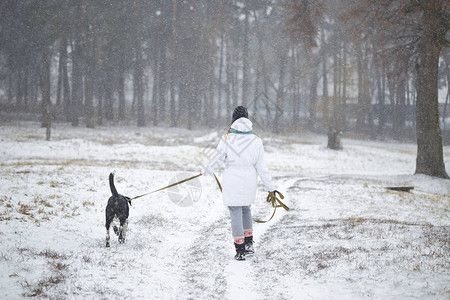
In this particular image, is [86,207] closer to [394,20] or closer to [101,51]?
[394,20]

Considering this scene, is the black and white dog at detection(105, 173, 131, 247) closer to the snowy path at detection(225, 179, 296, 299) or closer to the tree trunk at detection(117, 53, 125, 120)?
the snowy path at detection(225, 179, 296, 299)

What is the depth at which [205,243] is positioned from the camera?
258 inches

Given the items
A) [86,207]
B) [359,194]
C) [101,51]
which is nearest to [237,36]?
[101,51]

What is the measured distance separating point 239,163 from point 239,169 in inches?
3.7

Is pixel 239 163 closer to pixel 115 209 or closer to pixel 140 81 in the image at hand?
pixel 115 209

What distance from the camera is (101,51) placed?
34094 millimetres

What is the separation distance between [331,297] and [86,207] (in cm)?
595

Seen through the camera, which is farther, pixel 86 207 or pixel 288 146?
pixel 288 146

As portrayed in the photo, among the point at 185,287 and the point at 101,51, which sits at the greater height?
the point at 101,51

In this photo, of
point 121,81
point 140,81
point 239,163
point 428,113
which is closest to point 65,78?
point 121,81

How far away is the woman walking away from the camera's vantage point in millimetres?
5488

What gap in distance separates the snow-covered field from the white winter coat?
1003mm

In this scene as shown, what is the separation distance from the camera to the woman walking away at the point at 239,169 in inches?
216

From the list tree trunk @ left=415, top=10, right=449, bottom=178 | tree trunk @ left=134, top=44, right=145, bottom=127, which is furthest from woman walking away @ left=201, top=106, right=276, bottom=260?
tree trunk @ left=134, top=44, right=145, bottom=127
